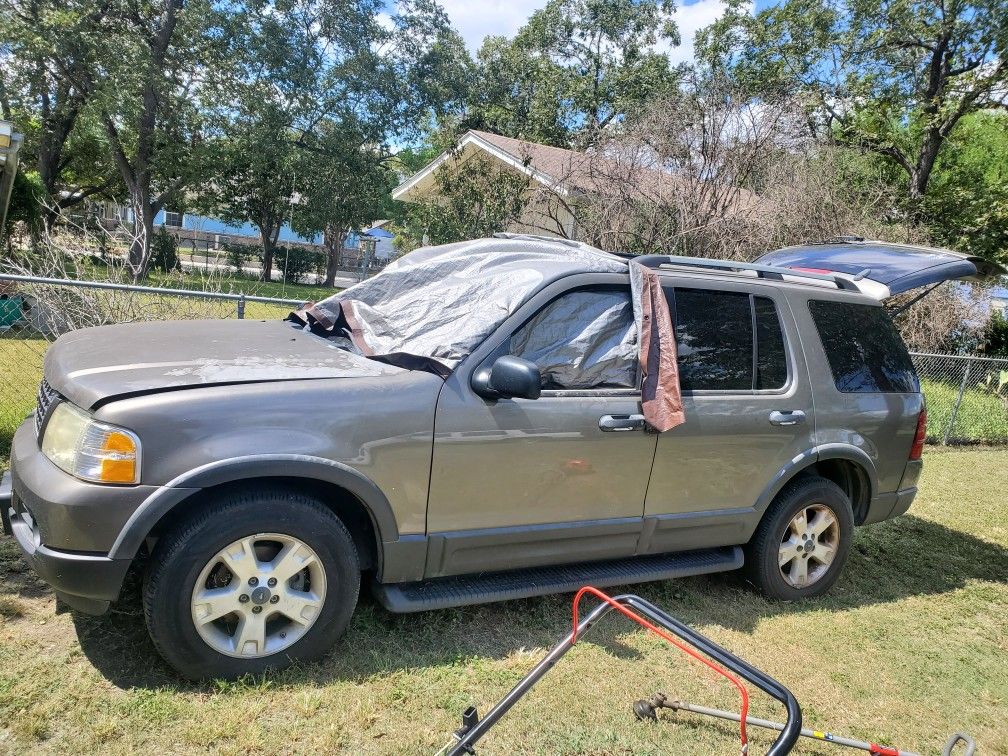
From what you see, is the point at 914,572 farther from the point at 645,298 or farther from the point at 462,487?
the point at 462,487

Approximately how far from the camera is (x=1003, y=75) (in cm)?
1769

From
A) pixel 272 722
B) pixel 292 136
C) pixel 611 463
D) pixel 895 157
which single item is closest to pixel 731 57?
pixel 895 157

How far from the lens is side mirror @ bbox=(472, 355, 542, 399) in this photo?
3.10m

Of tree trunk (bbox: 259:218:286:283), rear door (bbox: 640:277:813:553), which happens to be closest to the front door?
rear door (bbox: 640:277:813:553)

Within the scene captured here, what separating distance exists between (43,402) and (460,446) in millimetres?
1840

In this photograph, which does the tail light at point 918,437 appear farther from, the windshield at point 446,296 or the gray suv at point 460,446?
the windshield at point 446,296

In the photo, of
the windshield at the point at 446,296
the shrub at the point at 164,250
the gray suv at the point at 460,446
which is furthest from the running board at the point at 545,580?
the shrub at the point at 164,250

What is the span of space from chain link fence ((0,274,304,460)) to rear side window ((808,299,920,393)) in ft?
13.5

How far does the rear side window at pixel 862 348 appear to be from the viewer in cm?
445

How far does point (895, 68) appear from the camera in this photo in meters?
19.5

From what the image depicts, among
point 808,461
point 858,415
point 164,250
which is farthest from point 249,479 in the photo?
point 164,250

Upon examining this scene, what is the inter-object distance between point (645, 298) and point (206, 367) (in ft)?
6.85

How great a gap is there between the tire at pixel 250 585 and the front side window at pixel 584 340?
A: 1.21 metres

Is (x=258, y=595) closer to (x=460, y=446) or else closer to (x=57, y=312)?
(x=460, y=446)
